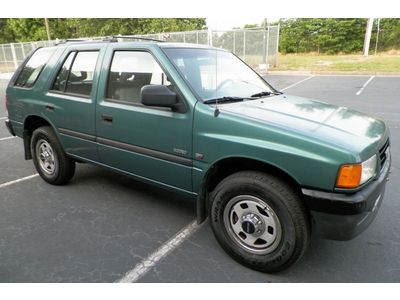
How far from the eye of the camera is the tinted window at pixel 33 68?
428 centimetres

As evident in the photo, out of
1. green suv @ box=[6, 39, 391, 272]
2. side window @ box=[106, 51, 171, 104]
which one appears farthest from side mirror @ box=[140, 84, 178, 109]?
side window @ box=[106, 51, 171, 104]

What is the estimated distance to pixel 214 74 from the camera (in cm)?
336

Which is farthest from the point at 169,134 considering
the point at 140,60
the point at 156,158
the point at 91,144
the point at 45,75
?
the point at 45,75

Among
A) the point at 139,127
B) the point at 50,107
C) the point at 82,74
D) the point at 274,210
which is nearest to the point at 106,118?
the point at 139,127

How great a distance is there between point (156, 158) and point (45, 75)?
2.06 meters

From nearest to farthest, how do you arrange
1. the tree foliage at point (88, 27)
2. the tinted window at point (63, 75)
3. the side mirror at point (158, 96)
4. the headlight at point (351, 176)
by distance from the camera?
1. the headlight at point (351, 176)
2. the side mirror at point (158, 96)
3. the tinted window at point (63, 75)
4. the tree foliage at point (88, 27)

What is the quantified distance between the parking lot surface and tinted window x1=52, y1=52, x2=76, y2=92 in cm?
132

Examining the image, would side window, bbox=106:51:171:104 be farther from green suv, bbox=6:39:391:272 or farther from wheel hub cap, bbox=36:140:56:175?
wheel hub cap, bbox=36:140:56:175

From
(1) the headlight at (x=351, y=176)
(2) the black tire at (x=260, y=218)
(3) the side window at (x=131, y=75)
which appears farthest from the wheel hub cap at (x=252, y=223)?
(3) the side window at (x=131, y=75)

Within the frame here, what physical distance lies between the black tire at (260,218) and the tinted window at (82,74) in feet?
6.32

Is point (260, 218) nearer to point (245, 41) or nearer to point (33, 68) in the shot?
point (33, 68)

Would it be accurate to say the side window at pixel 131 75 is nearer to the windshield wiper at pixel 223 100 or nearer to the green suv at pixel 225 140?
the green suv at pixel 225 140

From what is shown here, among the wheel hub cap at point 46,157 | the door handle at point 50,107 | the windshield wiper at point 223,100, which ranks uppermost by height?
the windshield wiper at point 223,100

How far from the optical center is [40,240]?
3191 millimetres
